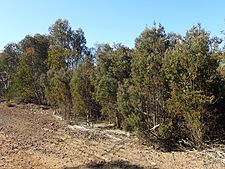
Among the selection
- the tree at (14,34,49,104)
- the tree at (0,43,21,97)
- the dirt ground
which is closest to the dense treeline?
the dirt ground

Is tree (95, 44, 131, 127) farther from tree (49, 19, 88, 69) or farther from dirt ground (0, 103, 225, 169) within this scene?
tree (49, 19, 88, 69)

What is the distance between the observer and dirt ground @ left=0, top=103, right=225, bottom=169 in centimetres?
1491

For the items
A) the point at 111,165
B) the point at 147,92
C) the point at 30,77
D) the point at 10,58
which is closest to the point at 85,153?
the point at 111,165

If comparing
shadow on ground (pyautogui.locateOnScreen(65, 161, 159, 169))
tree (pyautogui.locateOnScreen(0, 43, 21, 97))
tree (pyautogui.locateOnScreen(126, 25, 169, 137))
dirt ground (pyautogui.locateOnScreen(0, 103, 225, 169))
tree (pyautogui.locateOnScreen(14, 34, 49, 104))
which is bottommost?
shadow on ground (pyautogui.locateOnScreen(65, 161, 159, 169))

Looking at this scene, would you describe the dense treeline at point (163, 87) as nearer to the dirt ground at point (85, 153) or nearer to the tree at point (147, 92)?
the tree at point (147, 92)

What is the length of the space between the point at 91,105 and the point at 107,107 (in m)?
3.84

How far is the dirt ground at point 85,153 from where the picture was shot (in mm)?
14906

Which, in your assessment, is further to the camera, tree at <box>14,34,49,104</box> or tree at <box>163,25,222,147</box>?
tree at <box>14,34,49,104</box>

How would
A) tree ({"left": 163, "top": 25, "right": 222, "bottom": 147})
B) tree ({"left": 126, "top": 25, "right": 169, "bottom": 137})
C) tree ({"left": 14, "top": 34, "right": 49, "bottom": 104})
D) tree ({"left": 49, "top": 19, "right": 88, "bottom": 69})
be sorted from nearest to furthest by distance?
tree ({"left": 163, "top": 25, "right": 222, "bottom": 147}) < tree ({"left": 126, "top": 25, "right": 169, "bottom": 137}) < tree ({"left": 14, "top": 34, "right": 49, "bottom": 104}) < tree ({"left": 49, "top": 19, "right": 88, "bottom": 69})

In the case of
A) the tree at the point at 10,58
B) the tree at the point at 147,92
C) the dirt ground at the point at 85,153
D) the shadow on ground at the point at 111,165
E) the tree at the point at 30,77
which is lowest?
the shadow on ground at the point at 111,165

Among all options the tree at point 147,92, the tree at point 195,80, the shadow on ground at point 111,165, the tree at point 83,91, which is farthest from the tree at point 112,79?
the shadow on ground at point 111,165

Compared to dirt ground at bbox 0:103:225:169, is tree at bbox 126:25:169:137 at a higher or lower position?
higher

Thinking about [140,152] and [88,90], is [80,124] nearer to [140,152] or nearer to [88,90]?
[88,90]

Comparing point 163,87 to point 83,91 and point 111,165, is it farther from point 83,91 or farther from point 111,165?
point 83,91
